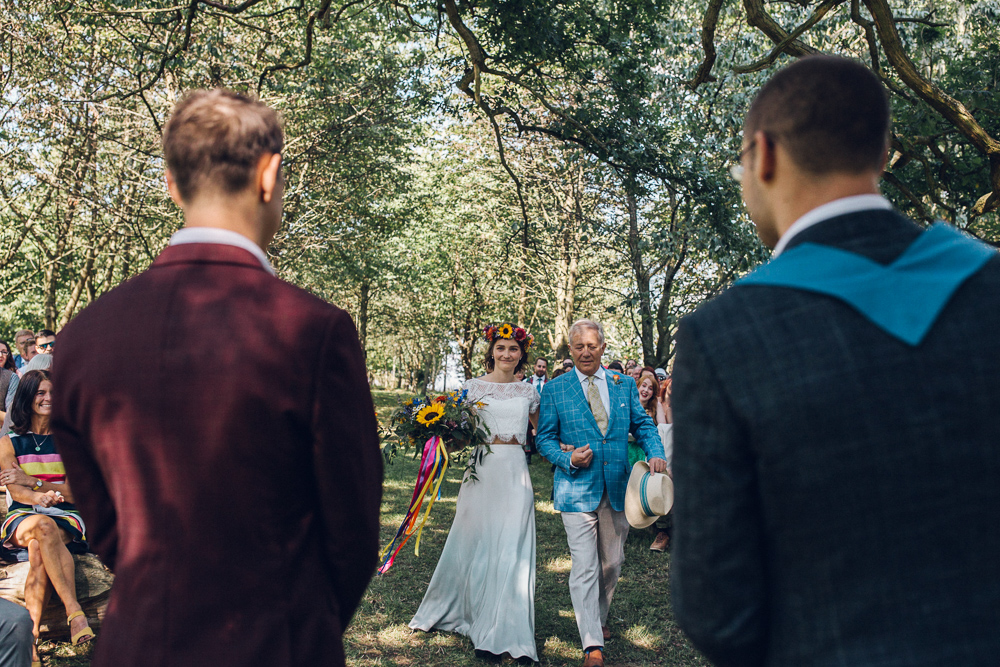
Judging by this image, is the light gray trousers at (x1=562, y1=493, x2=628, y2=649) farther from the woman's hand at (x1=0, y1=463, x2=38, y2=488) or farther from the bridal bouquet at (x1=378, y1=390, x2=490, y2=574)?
the woman's hand at (x1=0, y1=463, x2=38, y2=488)

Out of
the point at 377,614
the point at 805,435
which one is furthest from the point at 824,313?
the point at 377,614

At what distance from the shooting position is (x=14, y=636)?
11.7ft

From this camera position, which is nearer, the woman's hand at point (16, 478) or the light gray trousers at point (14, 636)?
the light gray trousers at point (14, 636)

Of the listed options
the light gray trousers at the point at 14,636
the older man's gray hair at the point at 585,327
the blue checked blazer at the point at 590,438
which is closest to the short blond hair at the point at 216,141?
the light gray trousers at the point at 14,636

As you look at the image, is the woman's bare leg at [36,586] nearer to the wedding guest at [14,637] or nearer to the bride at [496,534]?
the wedding guest at [14,637]

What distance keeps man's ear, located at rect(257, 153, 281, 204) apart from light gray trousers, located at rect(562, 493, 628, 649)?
4.58m

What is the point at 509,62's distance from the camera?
8414 millimetres

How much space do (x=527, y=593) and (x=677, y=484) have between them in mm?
4950

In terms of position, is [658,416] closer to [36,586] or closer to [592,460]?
[592,460]

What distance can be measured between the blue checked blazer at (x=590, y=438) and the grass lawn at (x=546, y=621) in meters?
1.26

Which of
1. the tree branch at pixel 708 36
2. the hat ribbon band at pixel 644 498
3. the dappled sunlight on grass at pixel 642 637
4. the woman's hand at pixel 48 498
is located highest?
the tree branch at pixel 708 36

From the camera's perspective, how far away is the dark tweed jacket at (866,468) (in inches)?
52.4

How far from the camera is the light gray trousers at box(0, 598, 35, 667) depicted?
3547mm

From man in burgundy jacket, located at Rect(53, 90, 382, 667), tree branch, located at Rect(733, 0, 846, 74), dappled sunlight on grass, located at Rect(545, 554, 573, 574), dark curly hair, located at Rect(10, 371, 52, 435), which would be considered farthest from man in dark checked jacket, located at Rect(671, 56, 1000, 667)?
dappled sunlight on grass, located at Rect(545, 554, 573, 574)
